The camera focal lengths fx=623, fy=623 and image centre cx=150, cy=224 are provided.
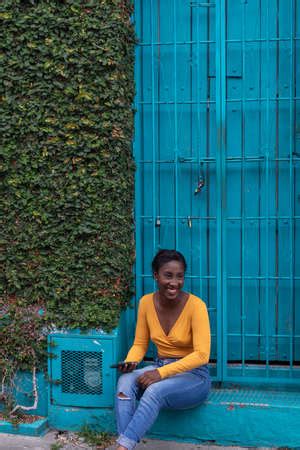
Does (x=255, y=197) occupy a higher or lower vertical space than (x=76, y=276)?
higher

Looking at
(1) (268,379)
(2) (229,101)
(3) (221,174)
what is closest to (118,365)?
(1) (268,379)

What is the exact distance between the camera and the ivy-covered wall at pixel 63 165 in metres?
4.02

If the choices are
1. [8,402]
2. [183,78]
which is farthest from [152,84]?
[8,402]

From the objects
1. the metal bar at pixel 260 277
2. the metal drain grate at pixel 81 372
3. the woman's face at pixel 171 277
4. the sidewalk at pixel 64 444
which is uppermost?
the woman's face at pixel 171 277

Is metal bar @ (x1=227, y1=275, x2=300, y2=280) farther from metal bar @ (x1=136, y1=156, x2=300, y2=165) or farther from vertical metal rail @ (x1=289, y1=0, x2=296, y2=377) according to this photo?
metal bar @ (x1=136, y1=156, x2=300, y2=165)

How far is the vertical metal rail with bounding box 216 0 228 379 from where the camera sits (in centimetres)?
420

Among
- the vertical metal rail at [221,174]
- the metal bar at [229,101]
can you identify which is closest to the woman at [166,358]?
the vertical metal rail at [221,174]

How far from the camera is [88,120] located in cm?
404

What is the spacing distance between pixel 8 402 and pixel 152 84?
241 cm

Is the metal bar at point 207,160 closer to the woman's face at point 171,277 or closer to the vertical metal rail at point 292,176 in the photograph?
the vertical metal rail at point 292,176

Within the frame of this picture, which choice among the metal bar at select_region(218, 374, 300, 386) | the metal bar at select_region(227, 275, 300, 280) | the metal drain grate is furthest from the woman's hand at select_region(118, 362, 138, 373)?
the metal bar at select_region(227, 275, 300, 280)

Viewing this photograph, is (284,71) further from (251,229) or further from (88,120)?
(88,120)

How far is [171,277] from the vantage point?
3.71 m

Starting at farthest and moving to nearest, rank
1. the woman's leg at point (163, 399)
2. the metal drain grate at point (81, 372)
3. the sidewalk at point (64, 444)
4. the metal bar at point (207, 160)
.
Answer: the metal bar at point (207, 160)
the metal drain grate at point (81, 372)
the sidewalk at point (64, 444)
the woman's leg at point (163, 399)
